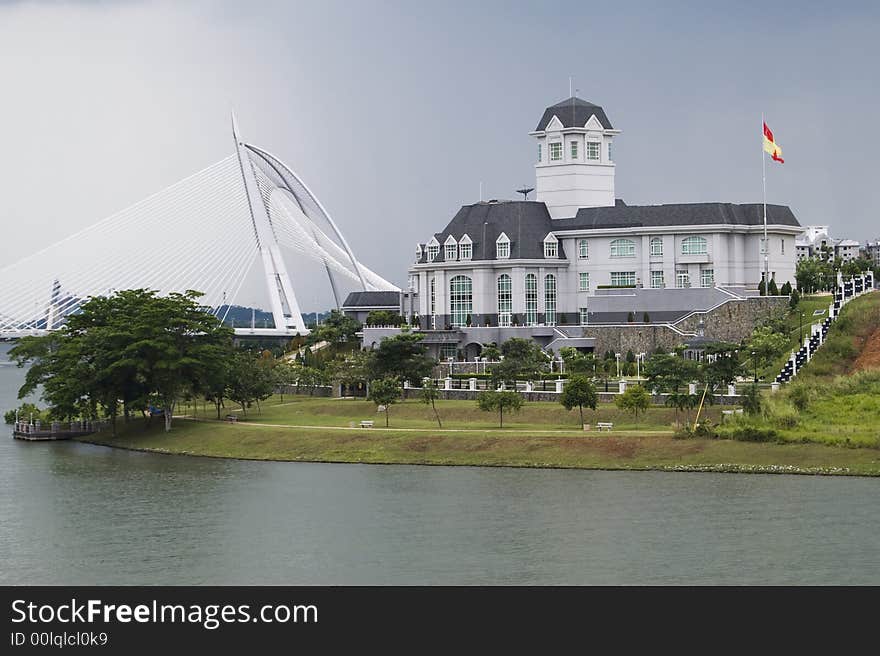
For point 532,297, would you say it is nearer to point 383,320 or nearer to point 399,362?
point 383,320

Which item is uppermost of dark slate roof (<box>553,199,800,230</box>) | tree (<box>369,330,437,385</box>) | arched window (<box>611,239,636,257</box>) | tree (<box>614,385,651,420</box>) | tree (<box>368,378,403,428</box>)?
dark slate roof (<box>553,199,800,230</box>)

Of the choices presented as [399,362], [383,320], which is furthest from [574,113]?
[399,362]

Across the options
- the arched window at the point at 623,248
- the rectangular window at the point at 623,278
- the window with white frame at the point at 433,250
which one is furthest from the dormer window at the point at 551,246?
the window with white frame at the point at 433,250

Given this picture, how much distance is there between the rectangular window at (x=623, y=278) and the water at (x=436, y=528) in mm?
34435

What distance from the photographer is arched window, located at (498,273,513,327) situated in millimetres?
88750

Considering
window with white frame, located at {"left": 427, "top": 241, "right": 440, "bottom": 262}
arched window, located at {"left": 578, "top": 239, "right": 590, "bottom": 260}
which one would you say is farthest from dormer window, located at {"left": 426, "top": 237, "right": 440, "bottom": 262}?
arched window, located at {"left": 578, "top": 239, "right": 590, "bottom": 260}

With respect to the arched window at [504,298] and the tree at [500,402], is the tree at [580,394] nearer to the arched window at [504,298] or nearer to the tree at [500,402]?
the tree at [500,402]

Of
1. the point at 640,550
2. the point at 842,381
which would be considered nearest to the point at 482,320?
the point at 842,381

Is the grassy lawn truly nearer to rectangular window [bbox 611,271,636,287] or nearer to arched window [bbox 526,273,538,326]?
arched window [bbox 526,273,538,326]

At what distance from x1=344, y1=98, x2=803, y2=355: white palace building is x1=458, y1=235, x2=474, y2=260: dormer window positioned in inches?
2.3

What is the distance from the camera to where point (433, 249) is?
9175 centimetres
